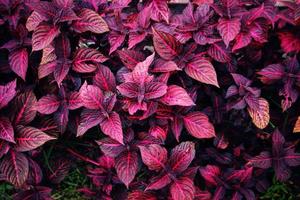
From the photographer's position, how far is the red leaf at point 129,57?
6.41 feet

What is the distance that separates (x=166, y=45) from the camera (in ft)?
6.28

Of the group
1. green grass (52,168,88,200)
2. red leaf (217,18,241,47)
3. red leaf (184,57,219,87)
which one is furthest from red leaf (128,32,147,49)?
green grass (52,168,88,200)

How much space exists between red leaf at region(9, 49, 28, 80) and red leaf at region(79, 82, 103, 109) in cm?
28

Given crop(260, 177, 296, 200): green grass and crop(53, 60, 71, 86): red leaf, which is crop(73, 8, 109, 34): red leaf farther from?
crop(260, 177, 296, 200): green grass

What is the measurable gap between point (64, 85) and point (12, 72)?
282 mm

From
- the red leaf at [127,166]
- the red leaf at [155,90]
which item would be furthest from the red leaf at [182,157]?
the red leaf at [155,90]

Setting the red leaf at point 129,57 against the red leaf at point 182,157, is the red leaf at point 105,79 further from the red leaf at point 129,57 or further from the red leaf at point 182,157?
the red leaf at point 182,157

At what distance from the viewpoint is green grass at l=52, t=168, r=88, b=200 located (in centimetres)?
246

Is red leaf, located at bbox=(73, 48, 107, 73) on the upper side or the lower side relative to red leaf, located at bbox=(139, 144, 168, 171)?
upper

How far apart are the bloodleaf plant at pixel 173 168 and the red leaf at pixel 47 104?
1.41 feet

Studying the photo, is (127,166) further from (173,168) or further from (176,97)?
(176,97)

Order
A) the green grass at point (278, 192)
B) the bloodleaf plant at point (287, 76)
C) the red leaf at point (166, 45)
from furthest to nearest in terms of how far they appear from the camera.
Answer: the green grass at point (278, 192)
the bloodleaf plant at point (287, 76)
the red leaf at point (166, 45)

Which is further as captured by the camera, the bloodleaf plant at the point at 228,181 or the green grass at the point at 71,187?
the green grass at the point at 71,187

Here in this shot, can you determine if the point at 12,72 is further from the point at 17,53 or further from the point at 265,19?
the point at 265,19
